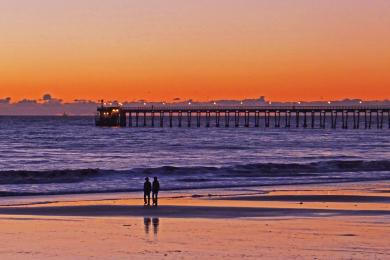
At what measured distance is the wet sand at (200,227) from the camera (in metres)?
17.7

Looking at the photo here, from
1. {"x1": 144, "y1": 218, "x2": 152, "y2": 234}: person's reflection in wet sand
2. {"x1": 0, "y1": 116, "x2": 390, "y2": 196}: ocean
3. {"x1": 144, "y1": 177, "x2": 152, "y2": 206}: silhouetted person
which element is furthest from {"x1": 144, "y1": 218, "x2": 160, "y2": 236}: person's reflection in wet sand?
{"x1": 0, "y1": 116, "x2": 390, "y2": 196}: ocean

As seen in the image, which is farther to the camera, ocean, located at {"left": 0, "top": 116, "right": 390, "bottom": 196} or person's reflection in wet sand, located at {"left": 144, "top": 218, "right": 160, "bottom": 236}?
ocean, located at {"left": 0, "top": 116, "right": 390, "bottom": 196}

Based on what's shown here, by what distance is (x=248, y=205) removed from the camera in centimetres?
2788

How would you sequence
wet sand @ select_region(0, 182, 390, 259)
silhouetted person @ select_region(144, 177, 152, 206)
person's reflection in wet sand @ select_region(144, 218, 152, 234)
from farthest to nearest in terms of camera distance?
silhouetted person @ select_region(144, 177, 152, 206), person's reflection in wet sand @ select_region(144, 218, 152, 234), wet sand @ select_region(0, 182, 390, 259)

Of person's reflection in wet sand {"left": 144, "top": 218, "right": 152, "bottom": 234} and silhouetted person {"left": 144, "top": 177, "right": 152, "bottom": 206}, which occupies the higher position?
silhouetted person {"left": 144, "top": 177, "right": 152, "bottom": 206}

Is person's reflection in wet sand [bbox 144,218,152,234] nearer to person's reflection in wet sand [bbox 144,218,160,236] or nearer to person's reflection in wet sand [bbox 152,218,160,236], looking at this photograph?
person's reflection in wet sand [bbox 144,218,160,236]

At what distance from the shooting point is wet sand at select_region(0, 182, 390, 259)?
57.9 ft

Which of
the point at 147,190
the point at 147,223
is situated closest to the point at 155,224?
the point at 147,223

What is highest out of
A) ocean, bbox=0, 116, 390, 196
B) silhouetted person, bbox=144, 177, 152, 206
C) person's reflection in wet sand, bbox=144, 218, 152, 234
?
silhouetted person, bbox=144, 177, 152, 206

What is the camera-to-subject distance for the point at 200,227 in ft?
70.4

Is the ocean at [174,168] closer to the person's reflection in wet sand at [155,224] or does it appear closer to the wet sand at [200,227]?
the wet sand at [200,227]

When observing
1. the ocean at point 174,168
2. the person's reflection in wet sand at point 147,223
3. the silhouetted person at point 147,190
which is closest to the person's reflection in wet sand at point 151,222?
the person's reflection in wet sand at point 147,223


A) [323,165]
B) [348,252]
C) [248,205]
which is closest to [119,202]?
[248,205]

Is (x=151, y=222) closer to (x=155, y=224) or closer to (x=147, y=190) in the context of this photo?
(x=155, y=224)
